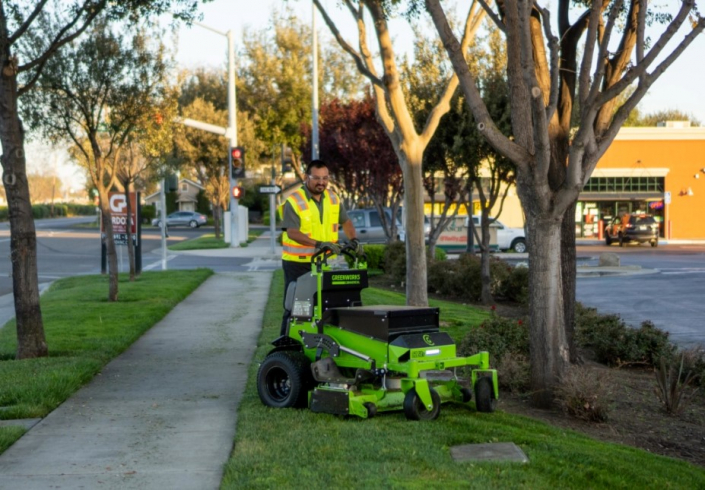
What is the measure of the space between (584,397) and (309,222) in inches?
106

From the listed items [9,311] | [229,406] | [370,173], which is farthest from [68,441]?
[370,173]

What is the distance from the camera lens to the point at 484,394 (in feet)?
24.9

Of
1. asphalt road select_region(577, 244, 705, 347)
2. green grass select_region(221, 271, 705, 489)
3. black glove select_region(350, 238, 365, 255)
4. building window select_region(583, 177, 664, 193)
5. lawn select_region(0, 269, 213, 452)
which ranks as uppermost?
building window select_region(583, 177, 664, 193)

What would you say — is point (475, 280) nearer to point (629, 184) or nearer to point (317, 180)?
point (317, 180)

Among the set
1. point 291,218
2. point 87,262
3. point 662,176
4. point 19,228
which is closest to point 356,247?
point 291,218

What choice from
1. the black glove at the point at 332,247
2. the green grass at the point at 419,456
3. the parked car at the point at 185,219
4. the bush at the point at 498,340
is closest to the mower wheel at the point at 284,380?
the green grass at the point at 419,456

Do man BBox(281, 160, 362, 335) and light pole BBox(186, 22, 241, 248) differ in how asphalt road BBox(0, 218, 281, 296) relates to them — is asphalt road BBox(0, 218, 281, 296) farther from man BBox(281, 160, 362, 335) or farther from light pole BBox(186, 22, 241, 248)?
man BBox(281, 160, 362, 335)

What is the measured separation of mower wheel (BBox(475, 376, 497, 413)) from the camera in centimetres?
757

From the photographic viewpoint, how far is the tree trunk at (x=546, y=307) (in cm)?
827

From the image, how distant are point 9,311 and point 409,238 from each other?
26.5 ft

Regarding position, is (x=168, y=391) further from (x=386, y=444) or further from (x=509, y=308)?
(x=509, y=308)

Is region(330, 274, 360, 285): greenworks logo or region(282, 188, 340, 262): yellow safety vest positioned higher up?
region(282, 188, 340, 262): yellow safety vest

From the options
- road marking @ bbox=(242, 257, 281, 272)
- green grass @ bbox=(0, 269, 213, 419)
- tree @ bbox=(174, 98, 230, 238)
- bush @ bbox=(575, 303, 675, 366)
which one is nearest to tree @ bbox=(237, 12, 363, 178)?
tree @ bbox=(174, 98, 230, 238)

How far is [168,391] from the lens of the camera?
29.6 feet
